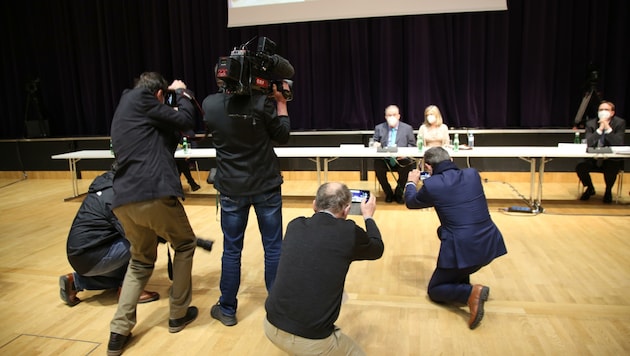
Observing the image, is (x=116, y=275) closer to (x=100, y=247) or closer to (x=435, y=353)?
(x=100, y=247)

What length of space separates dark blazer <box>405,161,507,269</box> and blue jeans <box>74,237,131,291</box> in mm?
1748

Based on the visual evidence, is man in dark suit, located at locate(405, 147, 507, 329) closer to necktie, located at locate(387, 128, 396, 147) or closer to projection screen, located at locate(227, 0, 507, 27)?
necktie, located at locate(387, 128, 396, 147)

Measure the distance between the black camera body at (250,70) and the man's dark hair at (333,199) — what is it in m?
0.69

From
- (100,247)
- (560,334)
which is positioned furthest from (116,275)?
(560,334)

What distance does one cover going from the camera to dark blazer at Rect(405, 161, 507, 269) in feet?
8.03

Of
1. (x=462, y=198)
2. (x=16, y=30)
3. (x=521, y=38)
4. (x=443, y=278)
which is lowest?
(x=443, y=278)

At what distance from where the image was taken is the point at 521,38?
21.0 ft

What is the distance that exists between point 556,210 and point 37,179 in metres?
7.53

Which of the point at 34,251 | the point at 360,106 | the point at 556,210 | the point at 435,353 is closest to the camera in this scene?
the point at 435,353

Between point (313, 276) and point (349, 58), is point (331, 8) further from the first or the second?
point (313, 276)

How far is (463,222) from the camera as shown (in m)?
2.46

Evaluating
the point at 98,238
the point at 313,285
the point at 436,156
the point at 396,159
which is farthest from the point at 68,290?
the point at 396,159

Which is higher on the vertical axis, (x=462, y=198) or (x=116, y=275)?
(x=462, y=198)

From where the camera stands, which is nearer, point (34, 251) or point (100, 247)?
point (100, 247)
